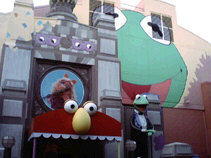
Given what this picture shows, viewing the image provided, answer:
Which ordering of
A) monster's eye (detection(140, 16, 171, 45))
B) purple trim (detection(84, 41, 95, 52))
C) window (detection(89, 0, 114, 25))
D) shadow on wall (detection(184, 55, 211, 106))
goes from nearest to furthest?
purple trim (detection(84, 41, 95, 52)) → window (detection(89, 0, 114, 25)) → shadow on wall (detection(184, 55, 211, 106)) → monster's eye (detection(140, 16, 171, 45))

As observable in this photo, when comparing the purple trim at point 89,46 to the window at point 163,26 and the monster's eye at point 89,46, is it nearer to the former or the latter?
the monster's eye at point 89,46

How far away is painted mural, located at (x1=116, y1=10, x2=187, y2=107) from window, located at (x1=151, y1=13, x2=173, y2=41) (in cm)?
53

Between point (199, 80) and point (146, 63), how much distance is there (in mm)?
5229

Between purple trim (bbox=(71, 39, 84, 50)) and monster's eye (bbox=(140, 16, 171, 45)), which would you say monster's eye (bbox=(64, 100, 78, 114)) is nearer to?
purple trim (bbox=(71, 39, 84, 50))

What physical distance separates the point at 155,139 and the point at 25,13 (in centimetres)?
Result: 986

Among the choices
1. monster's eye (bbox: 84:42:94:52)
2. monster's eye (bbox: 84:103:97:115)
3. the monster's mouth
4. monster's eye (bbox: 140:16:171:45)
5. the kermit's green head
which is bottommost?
monster's eye (bbox: 84:103:97:115)

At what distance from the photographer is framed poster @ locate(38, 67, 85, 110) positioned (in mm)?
13766

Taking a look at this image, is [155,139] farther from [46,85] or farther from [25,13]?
[25,13]

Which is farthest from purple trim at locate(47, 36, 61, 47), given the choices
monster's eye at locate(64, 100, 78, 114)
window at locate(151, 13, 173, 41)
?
window at locate(151, 13, 173, 41)

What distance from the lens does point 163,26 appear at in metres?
23.7

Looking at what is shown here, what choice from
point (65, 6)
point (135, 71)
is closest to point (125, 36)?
point (135, 71)

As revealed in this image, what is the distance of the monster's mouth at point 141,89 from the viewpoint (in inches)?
788

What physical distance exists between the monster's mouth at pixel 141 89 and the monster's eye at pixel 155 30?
3695 millimetres

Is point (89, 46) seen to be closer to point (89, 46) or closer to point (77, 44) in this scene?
point (89, 46)
